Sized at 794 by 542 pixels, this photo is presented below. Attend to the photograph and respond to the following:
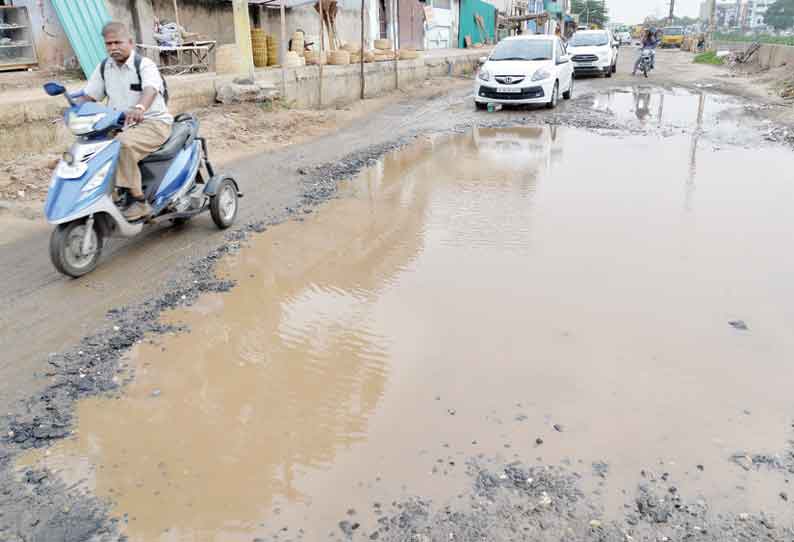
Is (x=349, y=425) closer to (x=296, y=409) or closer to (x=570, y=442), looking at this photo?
(x=296, y=409)

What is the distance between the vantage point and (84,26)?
11188 mm

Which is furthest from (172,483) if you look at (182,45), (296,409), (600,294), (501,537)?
(182,45)

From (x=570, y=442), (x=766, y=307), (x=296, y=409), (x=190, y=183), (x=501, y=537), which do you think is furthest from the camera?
(x=190, y=183)

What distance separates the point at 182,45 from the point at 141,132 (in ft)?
31.7

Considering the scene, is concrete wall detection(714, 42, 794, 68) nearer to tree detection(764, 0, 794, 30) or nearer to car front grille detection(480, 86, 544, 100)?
car front grille detection(480, 86, 544, 100)

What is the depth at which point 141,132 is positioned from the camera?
16.6ft

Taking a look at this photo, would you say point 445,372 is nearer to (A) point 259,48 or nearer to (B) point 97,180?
(B) point 97,180

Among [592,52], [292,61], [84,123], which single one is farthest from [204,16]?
[592,52]

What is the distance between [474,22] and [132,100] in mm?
34451

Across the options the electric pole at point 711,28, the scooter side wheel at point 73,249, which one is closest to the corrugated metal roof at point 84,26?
the scooter side wheel at point 73,249

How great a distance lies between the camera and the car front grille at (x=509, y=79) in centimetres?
1353

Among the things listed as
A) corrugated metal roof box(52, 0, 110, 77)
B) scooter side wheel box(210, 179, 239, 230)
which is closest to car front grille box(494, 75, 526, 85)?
corrugated metal roof box(52, 0, 110, 77)

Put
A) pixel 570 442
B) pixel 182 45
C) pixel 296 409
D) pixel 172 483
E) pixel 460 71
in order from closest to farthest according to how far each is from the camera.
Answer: pixel 172 483
pixel 570 442
pixel 296 409
pixel 182 45
pixel 460 71

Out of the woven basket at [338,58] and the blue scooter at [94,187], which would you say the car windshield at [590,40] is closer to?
the woven basket at [338,58]
